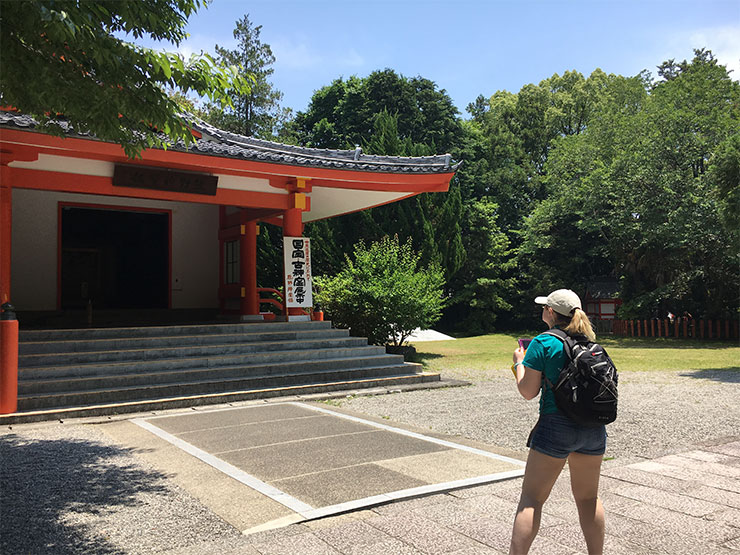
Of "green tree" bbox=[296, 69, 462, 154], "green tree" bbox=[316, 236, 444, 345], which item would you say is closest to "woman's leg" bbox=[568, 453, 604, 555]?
"green tree" bbox=[316, 236, 444, 345]

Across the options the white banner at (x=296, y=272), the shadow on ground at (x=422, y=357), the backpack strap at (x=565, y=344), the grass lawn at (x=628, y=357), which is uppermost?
the white banner at (x=296, y=272)

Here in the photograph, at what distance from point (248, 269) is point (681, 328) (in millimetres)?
21602

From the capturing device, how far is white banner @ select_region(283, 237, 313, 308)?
12.5 metres

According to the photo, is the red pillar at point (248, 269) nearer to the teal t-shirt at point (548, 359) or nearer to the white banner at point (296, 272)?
the white banner at point (296, 272)

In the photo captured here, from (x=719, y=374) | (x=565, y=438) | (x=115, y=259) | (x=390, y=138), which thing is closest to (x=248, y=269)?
(x=115, y=259)

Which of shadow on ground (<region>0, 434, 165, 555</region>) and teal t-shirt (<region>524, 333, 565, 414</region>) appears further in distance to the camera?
shadow on ground (<region>0, 434, 165, 555</region>)

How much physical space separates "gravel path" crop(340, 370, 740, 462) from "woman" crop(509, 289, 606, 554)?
299cm

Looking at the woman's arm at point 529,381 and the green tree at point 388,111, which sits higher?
the green tree at point 388,111

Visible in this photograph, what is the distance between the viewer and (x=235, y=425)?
24.5 feet

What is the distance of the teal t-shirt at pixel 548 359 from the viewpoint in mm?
3002

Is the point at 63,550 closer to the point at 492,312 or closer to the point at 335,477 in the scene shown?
the point at 335,477

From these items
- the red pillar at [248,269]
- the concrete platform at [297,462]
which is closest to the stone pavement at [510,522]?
the concrete platform at [297,462]

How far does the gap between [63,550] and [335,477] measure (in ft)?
7.25

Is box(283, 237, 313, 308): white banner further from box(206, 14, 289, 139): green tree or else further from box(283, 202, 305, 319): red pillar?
box(206, 14, 289, 139): green tree
